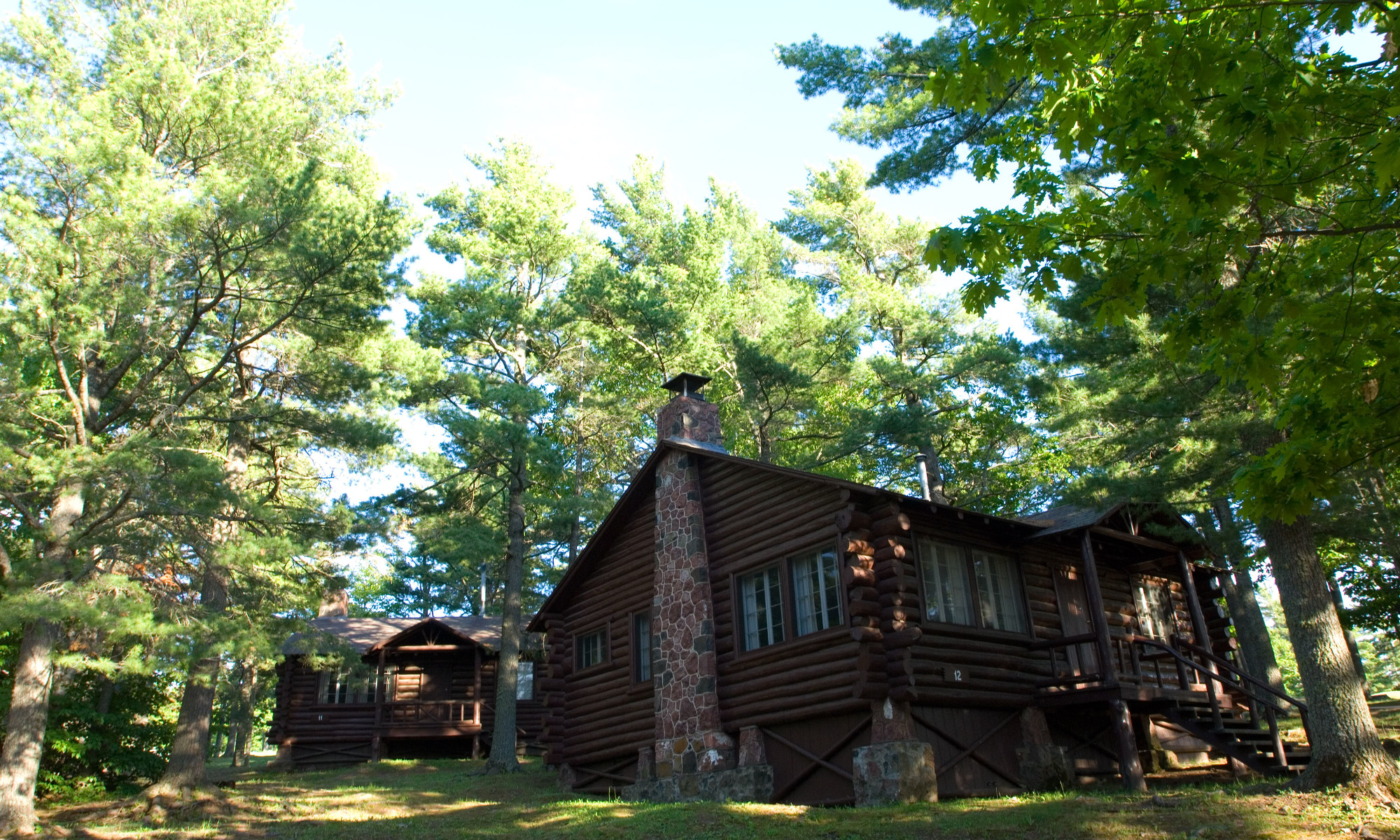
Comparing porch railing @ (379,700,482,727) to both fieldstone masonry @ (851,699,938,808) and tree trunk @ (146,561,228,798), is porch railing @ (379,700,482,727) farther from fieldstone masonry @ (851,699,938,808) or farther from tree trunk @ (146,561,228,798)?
fieldstone masonry @ (851,699,938,808)

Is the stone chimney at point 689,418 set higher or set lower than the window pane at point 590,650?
higher

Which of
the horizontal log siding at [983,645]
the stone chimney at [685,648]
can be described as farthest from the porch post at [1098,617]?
the stone chimney at [685,648]

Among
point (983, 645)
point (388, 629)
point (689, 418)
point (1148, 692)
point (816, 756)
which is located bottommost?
point (816, 756)

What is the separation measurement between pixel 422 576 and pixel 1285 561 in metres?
39.5

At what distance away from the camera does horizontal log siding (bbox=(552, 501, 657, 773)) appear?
17375mm

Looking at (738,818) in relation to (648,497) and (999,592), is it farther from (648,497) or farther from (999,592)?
(648,497)

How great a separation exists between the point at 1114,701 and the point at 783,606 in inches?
199

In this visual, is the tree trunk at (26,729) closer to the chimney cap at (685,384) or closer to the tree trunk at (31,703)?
the tree trunk at (31,703)

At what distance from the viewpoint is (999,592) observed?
50.1ft

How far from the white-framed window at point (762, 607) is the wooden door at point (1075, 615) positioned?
202 inches

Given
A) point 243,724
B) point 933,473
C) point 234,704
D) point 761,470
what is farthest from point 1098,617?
point 234,704

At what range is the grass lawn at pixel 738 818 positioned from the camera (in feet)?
30.6

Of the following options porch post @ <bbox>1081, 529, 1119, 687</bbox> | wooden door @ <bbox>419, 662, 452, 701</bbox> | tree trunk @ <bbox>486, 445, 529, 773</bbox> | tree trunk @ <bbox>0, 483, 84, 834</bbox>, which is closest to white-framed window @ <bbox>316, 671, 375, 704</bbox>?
wooden door @ <bbox>419, 662, 452, 701</bbox>

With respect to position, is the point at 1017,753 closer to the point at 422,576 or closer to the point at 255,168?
the point at 255,168
